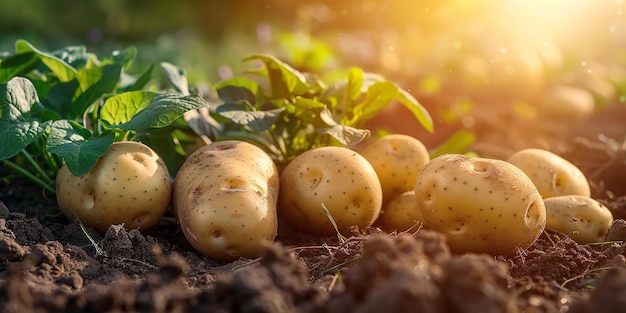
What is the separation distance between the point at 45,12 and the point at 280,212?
7.90m

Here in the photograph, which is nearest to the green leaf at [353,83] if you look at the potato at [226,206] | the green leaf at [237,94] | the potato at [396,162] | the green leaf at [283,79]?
the green leaf at [283,79]

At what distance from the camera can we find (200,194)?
257 centimetres

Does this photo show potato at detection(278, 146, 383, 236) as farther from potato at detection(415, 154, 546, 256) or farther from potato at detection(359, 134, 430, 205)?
potato at detection(415, 154, 546, 256)

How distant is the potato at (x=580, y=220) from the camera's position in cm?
277

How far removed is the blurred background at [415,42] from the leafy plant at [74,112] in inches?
65.8

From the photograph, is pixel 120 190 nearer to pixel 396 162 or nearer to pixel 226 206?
pixel 226 206

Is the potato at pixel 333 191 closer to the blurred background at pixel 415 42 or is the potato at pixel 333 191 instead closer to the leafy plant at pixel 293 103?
the leafy plant at pixel 293 103

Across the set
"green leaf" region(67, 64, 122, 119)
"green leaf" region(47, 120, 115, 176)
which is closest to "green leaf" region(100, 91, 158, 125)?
"green leaf" region(47, 120, 115, 176)

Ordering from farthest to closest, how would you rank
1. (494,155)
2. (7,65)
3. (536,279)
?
(494,155), (7,65), (536,279)

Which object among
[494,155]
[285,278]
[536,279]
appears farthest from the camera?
[494,155]

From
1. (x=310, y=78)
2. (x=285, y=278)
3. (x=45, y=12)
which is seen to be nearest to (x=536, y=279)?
(x=285, y=278)

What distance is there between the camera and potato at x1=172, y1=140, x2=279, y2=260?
2.50m

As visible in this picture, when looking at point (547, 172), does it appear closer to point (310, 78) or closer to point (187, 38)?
point (310, 78)

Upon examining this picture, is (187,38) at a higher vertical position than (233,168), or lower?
lower
